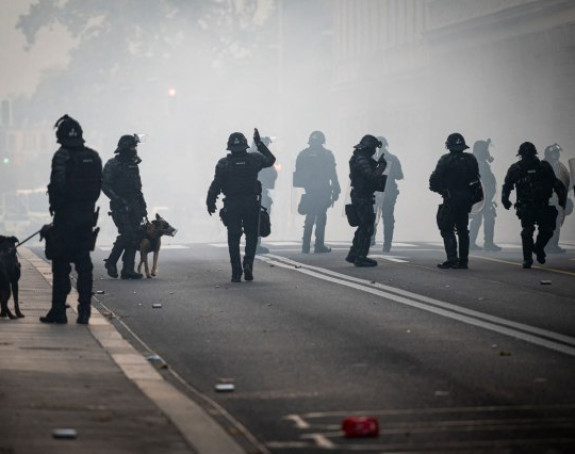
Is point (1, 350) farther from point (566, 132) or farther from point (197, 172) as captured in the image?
point (197, 172)

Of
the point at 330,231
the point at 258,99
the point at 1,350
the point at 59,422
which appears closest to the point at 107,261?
the point at 1,350

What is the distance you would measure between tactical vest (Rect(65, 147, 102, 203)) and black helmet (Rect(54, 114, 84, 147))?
0.10m

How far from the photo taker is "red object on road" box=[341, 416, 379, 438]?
9602 millimetres

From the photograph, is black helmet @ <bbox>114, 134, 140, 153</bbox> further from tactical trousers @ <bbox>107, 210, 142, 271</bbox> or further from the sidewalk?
the sidewalk

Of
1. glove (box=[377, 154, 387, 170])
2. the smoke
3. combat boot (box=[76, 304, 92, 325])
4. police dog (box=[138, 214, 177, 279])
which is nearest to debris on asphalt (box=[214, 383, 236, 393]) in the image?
combat boot (box=[76, 304, 92, 325])

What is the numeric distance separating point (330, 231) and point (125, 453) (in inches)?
2320

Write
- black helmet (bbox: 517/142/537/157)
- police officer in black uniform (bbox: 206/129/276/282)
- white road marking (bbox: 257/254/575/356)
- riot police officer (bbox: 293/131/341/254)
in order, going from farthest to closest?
riot police officer (bbox: 293/131/341/254)
black helmet (bbox: 517/142/537/157)
police officer in black uniform (bbox: 206/129/276/282)
white road marking (bbox: 257/254/575/356)

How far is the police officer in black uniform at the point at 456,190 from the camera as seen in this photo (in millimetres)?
24062

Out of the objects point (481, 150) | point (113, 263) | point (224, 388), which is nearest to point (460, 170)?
point (113, 263)

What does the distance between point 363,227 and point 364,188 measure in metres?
0.58

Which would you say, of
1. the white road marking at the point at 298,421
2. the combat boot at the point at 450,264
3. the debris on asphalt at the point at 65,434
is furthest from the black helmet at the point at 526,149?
the debris on asphalt at the point at 65,434

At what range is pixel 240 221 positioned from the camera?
73.0 ft

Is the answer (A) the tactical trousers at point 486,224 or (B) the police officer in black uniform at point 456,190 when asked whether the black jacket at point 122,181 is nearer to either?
(B) the police officer in black uniform at point 456,190

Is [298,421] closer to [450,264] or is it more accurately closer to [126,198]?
[126,198]
